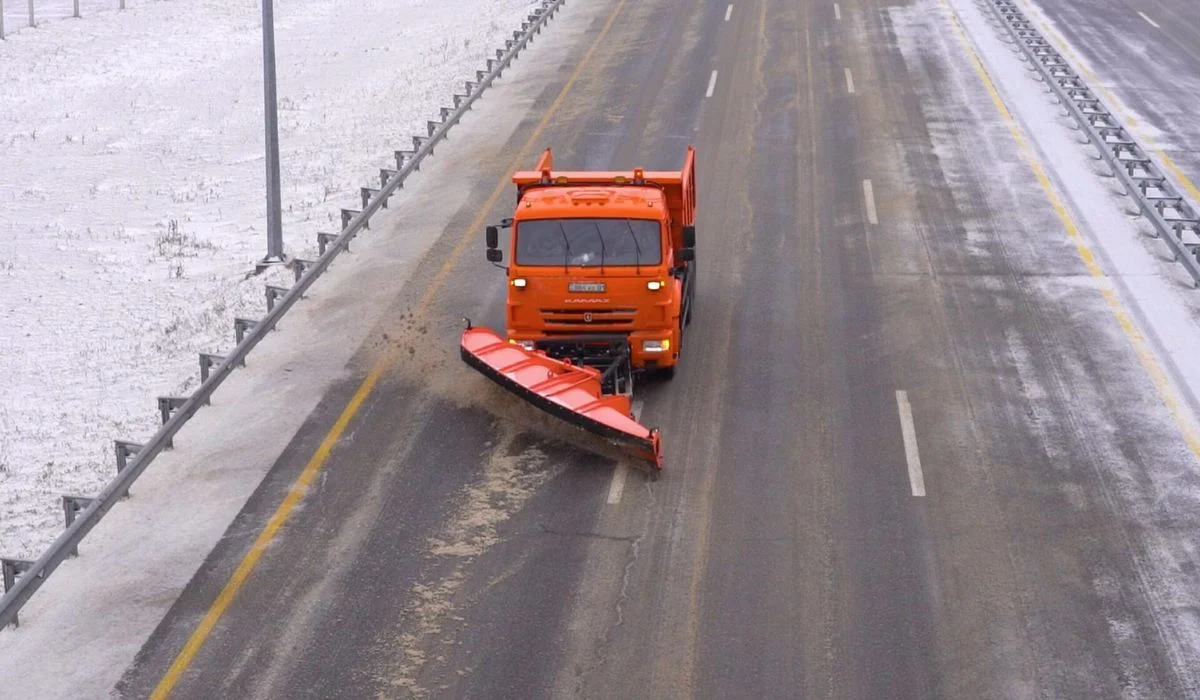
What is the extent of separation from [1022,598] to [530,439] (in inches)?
223

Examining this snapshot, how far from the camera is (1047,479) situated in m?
15.7

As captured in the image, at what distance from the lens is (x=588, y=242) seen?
17.8 metres

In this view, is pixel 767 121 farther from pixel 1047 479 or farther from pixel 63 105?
pixel 63 105

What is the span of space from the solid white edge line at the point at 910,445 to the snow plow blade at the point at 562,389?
2615 millimetres

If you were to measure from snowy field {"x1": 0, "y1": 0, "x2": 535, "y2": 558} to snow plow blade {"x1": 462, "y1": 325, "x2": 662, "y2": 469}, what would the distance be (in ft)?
14.9

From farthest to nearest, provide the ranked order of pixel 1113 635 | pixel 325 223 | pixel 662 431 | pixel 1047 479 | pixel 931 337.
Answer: pixel 325 223 → pixel 931 337 → pixel 662 431 → pixel 1047 479 → pixel 1113 635

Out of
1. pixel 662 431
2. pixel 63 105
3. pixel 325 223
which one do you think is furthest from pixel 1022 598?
pixel 63 105

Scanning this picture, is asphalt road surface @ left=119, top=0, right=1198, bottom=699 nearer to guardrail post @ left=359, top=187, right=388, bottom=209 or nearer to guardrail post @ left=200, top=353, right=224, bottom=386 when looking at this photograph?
guardrail post @ left=200, top=353, right=224, bottom=386

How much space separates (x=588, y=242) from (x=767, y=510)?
14.1 ft

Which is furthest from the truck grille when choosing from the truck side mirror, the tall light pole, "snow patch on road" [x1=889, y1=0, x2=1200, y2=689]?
the tall light pole

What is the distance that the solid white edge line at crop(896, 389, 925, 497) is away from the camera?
15.6 metres

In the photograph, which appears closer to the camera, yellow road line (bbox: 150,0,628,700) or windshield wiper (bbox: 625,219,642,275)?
yellow road line (bbox: 150,0,628,700)

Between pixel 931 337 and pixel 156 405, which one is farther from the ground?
pixel 931 337

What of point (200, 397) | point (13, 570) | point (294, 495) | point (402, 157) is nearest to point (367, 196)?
point (402, 157)
